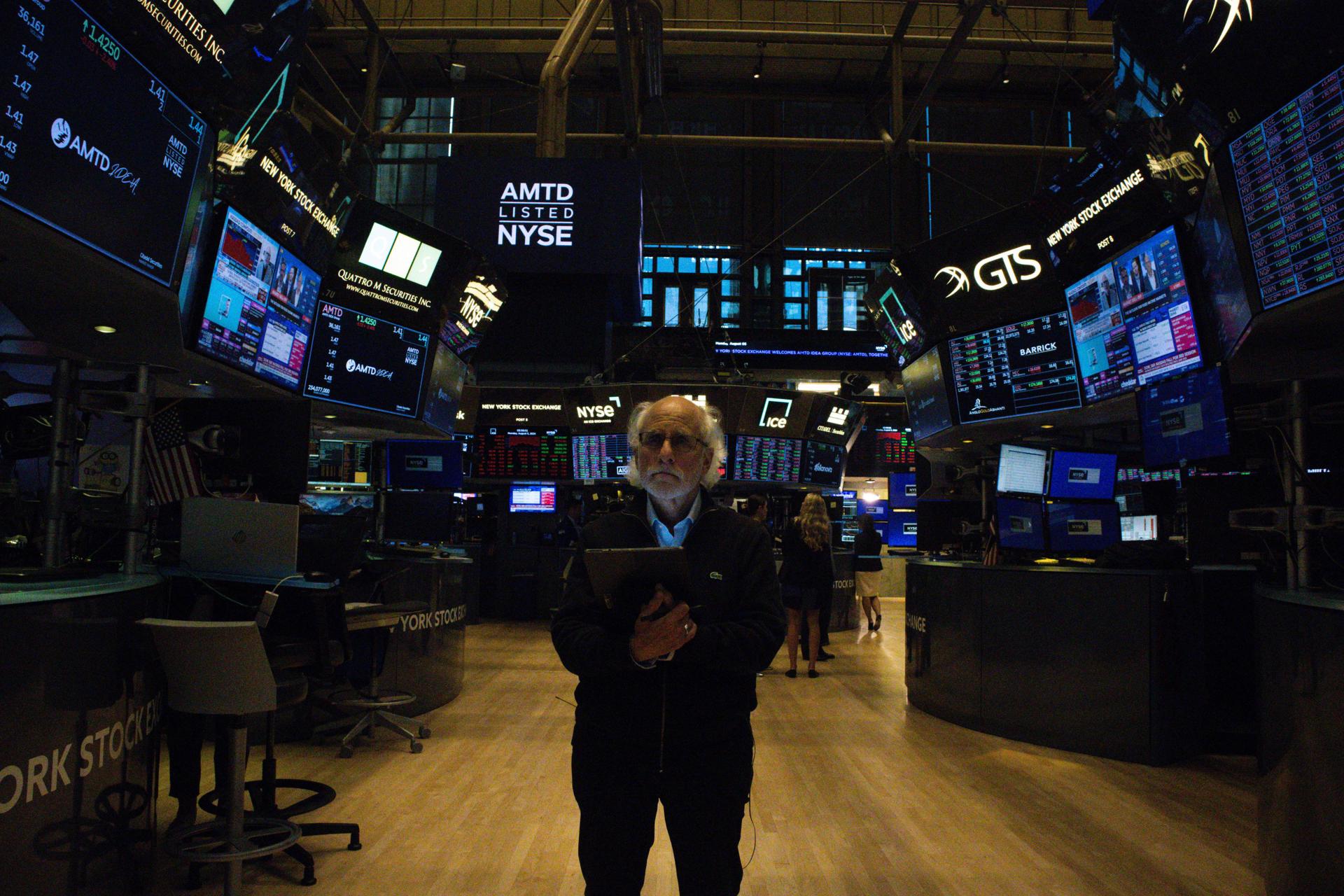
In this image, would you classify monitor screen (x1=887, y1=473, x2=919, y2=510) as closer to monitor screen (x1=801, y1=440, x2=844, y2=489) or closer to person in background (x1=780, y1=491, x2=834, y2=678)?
monitor screen (x1=801, y1=440, x2=844, y2=489)

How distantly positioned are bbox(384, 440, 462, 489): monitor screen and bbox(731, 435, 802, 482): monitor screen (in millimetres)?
4493

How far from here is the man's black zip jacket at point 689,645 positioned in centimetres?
176

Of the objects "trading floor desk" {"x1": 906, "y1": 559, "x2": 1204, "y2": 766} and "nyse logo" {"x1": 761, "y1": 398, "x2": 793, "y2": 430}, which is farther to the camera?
"nyse logo" {"x1": 761, "y1": 398, "x2": 793, "y2": 430}

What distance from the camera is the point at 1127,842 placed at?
3.58 metres

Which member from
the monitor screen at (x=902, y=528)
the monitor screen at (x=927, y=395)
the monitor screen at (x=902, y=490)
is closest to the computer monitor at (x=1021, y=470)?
the monitor screen at (x=927, y=395)

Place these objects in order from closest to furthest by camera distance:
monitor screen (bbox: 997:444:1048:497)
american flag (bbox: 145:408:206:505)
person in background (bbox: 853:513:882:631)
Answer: american flag (bbox: 145:408:206:505)
monitor screen (bbox: 997:444:1048:497)
person in background (bbox: 853:513:882:631)

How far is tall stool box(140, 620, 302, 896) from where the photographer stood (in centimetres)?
275

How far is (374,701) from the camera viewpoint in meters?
5.10

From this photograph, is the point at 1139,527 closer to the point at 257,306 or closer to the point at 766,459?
the point at 766,459

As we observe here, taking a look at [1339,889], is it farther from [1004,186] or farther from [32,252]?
[1004,186]

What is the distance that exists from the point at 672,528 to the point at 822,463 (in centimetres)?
971

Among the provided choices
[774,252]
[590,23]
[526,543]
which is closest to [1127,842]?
[590,23]

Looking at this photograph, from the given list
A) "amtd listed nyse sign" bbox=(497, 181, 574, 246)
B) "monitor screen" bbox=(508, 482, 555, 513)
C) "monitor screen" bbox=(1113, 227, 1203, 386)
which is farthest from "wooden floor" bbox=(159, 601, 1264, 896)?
"monitor screen" bbox=(508, 482, 555, 513)

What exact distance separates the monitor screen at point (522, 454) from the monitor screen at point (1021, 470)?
21.1 ft
